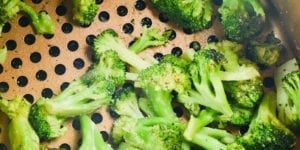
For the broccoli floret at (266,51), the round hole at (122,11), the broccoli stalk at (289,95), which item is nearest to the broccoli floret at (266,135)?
the broccoli stalk at (289,95)

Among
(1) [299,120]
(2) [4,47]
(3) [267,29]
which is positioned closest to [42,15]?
(2) [4,47]

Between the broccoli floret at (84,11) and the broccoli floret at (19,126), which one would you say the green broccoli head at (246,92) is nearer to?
the broccoli floret at (84,11)

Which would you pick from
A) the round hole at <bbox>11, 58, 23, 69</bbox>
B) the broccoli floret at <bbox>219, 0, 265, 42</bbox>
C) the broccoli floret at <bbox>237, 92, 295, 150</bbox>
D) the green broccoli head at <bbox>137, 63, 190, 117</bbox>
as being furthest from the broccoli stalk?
the round hole at <bbox>11, 58, 23, 69</bbox>

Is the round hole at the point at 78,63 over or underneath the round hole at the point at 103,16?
underneath

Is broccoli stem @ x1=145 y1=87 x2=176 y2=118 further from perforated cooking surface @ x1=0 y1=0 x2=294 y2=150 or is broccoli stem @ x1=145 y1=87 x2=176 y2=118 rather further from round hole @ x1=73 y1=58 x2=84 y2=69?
round hole @ x1=73 y1=58 x2=84 y2=69

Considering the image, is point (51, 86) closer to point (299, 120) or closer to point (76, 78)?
point (76, 78)

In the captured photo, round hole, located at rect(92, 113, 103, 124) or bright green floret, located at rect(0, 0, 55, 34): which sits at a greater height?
bright green floret, located at rect(0, 0, 55, 34)

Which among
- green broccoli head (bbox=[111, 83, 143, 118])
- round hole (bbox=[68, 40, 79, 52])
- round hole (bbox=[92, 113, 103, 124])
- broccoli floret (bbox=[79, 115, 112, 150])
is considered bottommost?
broccoli floret (bbox=[79, 115, 112, 150])

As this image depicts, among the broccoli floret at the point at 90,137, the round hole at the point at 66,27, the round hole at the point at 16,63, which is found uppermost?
the round hole at the point at 66,27
